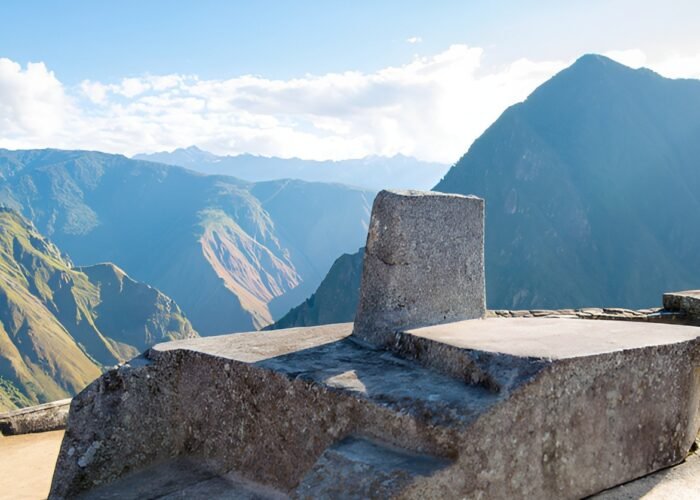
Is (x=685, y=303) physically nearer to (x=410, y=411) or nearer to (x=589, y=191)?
(x=410, y=411)

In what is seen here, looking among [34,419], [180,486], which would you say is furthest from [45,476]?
[180,486]

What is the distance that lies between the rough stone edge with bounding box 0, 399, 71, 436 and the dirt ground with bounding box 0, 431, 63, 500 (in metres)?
0.14

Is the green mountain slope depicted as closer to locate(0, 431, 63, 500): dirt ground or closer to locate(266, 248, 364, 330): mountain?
locate(266, 248, 364, 330): mountain

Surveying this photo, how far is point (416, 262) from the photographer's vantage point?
4.71 metres

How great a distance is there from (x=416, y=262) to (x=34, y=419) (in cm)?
714

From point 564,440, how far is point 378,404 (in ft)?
3.71

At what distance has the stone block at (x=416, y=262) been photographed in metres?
4.66

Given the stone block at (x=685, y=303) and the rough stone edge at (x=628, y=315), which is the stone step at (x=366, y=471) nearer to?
the rough stone edge at (x=628, y=315)

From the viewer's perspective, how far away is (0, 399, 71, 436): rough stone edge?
8617mm

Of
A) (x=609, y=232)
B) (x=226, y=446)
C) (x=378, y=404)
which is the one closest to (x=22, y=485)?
(x=226, y=446)

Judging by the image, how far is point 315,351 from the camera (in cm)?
456

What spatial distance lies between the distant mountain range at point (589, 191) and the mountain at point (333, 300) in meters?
0.43

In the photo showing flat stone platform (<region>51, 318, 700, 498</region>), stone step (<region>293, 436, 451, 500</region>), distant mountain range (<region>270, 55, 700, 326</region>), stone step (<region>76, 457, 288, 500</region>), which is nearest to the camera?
stone step (<region>293, 436, 451, 500</region>)

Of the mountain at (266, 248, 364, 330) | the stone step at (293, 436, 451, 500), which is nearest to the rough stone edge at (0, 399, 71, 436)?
the stone step at (293, 436, 451, 500)
